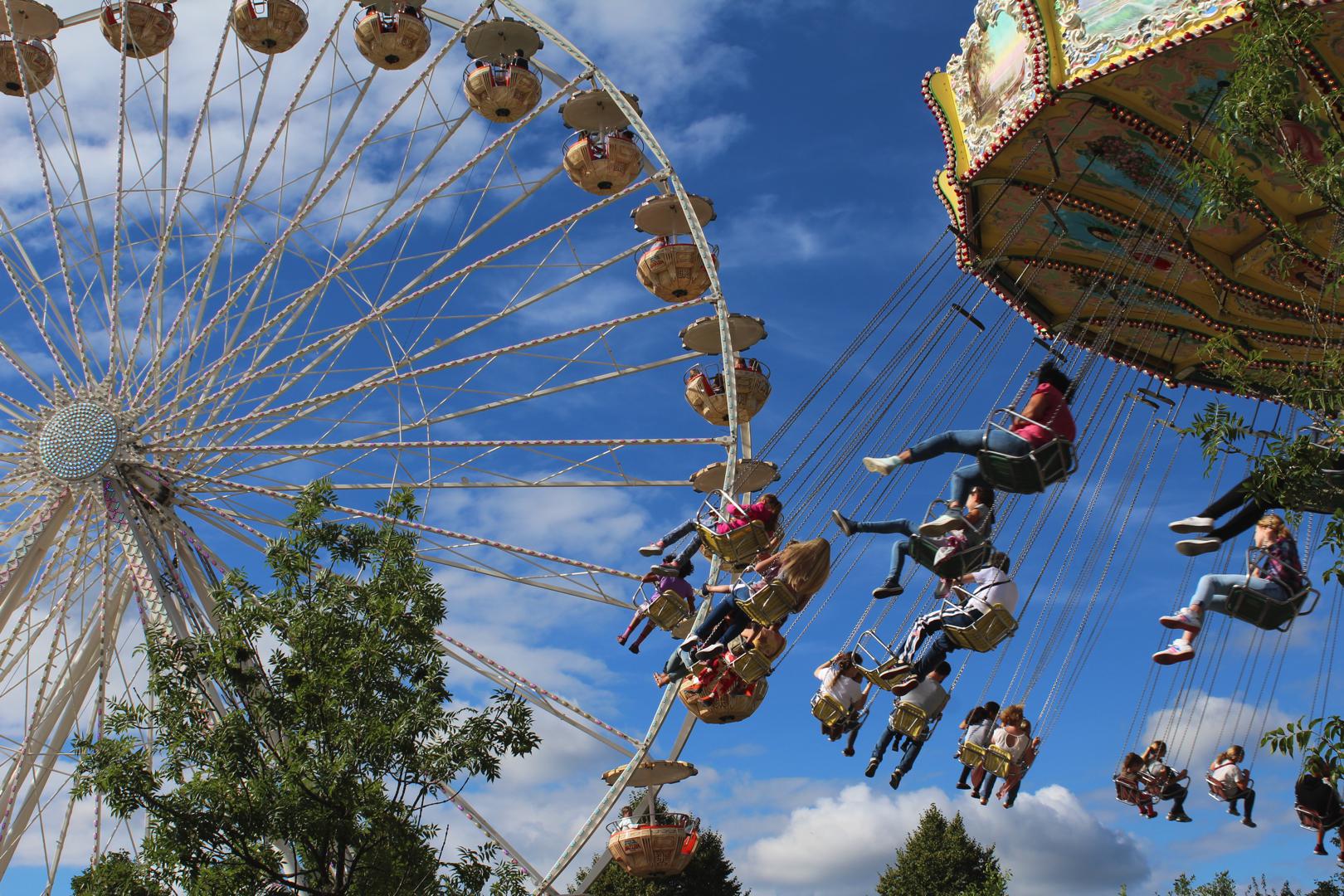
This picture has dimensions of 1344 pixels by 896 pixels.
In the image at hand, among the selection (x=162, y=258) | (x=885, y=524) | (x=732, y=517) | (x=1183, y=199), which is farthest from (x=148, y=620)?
(x=1183, y=199)

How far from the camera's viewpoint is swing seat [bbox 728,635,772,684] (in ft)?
44.8

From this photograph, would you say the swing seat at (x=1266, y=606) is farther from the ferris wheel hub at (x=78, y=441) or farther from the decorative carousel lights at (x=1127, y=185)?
the ferris wheel hub at (x=78, y=441)

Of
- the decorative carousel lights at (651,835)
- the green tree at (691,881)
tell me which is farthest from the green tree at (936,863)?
the decorative carousel lights at (651,835)

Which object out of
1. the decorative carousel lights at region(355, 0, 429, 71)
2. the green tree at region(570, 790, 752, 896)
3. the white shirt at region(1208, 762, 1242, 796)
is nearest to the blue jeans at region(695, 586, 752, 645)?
the white shirt at region(1208, 762, 1242, 796)

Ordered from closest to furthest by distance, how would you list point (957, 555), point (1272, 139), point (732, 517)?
point (1272, 139)
point (957, 555)
point (732, 517)

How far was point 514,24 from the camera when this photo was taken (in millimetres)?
20141

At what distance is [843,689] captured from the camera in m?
12.6

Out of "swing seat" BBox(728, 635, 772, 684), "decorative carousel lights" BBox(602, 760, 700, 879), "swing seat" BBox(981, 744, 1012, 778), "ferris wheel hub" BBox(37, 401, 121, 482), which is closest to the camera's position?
"swing seat" BBox(981, 744, 1012, 778)

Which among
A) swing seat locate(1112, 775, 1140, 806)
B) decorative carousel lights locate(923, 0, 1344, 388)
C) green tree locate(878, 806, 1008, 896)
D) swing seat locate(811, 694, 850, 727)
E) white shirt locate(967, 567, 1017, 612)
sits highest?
green tree locate(878, 806, 1008, 896)

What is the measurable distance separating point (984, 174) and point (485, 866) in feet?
24.2

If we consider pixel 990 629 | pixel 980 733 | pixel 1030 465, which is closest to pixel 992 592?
pixel 990 629

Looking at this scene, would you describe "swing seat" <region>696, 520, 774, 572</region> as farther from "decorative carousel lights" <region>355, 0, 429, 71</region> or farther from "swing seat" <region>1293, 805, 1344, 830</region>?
"decorative carousel lights" <region>355, 0, 429, 71</region>

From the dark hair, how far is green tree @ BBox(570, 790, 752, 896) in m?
22.1

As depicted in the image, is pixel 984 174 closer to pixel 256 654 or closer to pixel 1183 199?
pixel 1183 199
